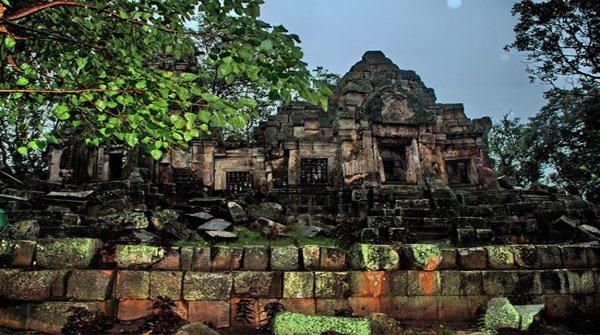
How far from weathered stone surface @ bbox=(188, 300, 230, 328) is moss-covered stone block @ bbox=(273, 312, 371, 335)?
1033mm

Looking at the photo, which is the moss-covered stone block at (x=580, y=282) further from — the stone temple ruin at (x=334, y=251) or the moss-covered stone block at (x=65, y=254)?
the moss-covered stone block at (x=65, y=254)

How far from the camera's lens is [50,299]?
15.7ft

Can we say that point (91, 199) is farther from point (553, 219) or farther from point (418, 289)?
point (553, 219)

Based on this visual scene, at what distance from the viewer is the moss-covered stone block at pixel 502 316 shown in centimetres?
500

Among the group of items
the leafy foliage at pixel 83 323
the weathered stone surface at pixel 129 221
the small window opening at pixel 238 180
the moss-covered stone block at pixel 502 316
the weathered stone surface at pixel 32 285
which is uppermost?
the small window opening at pixel 238 180

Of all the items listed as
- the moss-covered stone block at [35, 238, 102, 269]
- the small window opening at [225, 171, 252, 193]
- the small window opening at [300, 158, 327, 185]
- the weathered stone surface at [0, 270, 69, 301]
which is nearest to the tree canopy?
the moss-covered stone block at [35, 238, 102, 269]

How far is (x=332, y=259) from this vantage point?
18.4ft

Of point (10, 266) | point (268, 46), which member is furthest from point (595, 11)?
point (10, 266)

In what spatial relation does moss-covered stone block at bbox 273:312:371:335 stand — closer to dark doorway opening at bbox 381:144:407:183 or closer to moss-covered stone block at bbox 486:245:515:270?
moss-covered stone block at bbox 486:245:515:270

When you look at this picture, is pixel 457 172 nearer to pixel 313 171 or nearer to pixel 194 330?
pixel 313 171

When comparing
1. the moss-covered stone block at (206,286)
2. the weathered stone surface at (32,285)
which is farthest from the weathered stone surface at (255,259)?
the weathered stone surface at (32,285)

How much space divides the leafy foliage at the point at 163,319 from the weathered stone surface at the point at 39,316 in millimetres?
788

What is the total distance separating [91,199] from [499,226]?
34.5ft

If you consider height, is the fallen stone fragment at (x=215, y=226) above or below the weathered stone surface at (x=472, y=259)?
above
